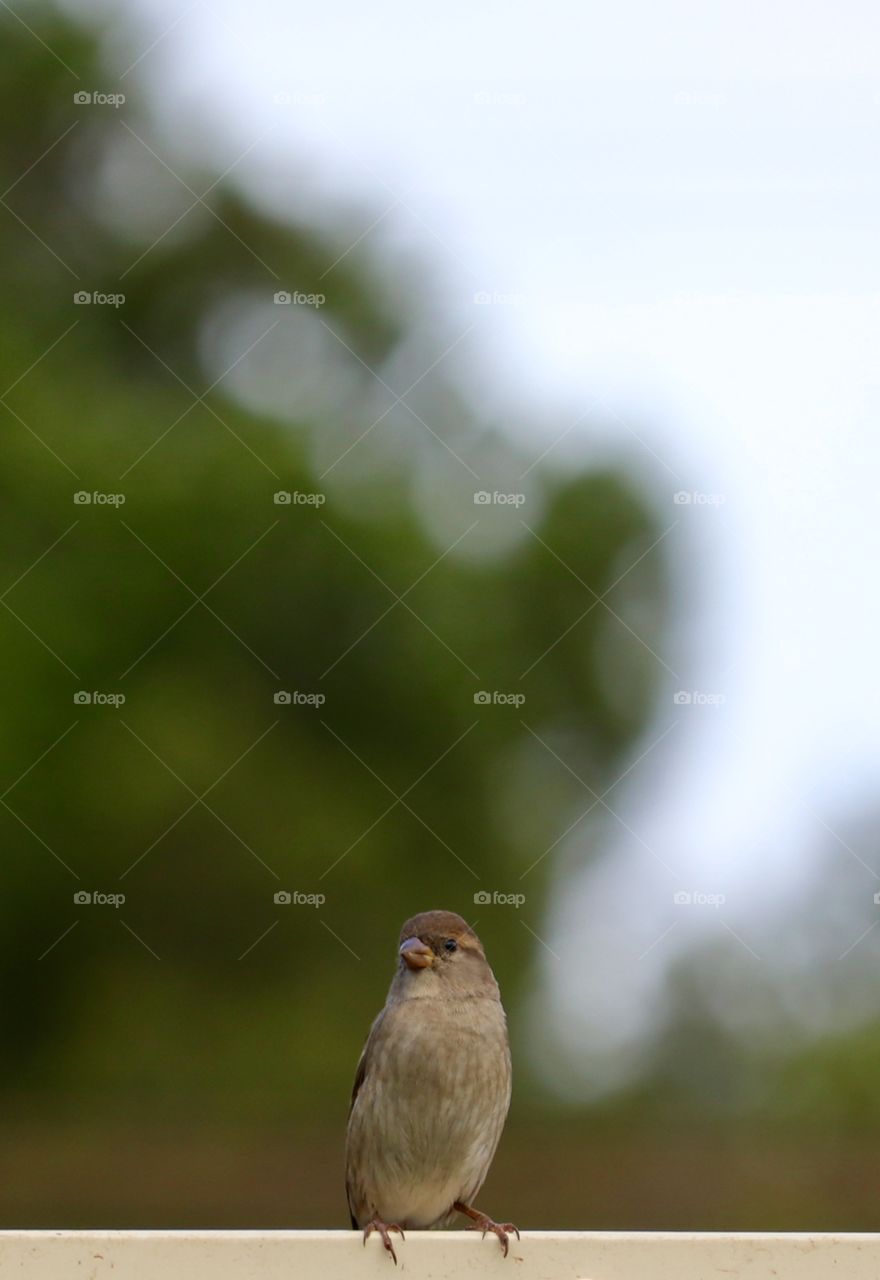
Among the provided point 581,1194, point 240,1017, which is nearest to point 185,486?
point 240,1017

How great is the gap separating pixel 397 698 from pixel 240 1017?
2.16 meters

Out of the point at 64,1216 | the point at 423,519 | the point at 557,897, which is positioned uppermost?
the point at 423,519

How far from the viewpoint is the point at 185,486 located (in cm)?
1089

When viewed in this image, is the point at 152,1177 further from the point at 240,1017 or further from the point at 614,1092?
the point at 614,1092

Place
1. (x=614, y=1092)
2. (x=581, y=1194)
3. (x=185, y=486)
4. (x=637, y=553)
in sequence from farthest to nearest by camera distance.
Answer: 1. (x=637, y=553)
2. (x=185, y=486)
3. (x=614, y=1092)
4. (x=581, y=1194)
